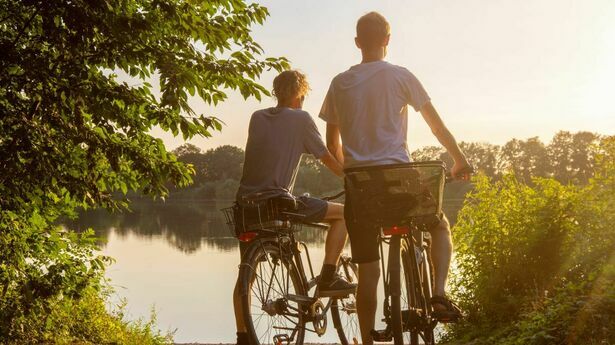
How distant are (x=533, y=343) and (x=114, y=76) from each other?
14.2ft

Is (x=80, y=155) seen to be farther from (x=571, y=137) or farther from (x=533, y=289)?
(x=571, y=137)

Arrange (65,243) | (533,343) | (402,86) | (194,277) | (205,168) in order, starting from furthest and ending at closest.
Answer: (205,168)
(194,277)
(65,243)
(533,343)
(402,86)

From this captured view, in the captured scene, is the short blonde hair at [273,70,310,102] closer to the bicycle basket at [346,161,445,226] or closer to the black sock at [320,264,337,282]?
the black sock at [320,264,337,282]

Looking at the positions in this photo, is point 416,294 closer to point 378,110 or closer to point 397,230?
point 397,230

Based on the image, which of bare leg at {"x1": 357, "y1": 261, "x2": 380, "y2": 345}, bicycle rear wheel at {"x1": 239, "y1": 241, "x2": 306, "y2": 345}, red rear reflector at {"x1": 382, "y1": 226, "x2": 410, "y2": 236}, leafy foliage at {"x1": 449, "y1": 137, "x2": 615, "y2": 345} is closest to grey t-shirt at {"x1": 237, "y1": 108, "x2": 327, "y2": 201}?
bicycle rear wheel at {"x1": 239, "y1": 241, "x2": 306, "y2": 345}

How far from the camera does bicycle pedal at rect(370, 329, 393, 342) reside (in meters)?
4.15

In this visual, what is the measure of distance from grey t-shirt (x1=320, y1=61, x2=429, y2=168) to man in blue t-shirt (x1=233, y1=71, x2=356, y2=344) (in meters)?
0.92

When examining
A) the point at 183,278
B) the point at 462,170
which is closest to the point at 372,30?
the point at 462,170

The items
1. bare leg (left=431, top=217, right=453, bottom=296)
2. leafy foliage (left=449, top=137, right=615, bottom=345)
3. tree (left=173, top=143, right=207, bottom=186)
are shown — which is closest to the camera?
bare leg (left=431, top=217, right=453, bottom=296)

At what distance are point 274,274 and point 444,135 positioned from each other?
169cm

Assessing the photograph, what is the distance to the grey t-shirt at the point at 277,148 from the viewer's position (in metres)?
5.27

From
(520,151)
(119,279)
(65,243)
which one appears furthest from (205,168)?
(65,243)

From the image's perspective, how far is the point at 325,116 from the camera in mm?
4496

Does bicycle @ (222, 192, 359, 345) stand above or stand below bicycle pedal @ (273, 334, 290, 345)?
above
